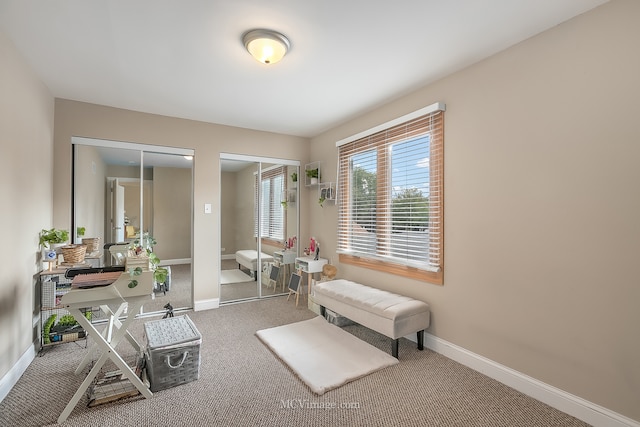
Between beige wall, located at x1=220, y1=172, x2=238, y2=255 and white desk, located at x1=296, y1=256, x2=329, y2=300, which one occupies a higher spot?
beige wall, located at x1=220, y1=172, x2=238, y2=255

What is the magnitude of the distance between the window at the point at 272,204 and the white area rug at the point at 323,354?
1603 mm

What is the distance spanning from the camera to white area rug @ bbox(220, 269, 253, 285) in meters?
4.21

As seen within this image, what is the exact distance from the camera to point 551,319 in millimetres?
2006

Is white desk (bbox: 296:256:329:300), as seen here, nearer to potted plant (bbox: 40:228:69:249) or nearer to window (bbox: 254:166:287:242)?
window (bbox: 254:166:287:242)

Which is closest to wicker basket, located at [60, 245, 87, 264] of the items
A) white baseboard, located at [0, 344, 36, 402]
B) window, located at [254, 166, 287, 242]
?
white baseboard, located at [0, 344, 36, 402]

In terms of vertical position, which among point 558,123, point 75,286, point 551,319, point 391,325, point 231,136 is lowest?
point 391,325

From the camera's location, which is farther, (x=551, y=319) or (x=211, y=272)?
(x=211, y=272)

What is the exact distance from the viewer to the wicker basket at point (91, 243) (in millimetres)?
3277

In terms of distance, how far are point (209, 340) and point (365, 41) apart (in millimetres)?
3063

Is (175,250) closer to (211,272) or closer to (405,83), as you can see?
(211,272)

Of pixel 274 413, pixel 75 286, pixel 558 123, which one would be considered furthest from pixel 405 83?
pixel 75 286

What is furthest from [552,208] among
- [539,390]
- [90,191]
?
[90,191]

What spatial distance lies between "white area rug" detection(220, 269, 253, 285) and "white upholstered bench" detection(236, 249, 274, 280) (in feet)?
0.33

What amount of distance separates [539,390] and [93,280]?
3141mm
